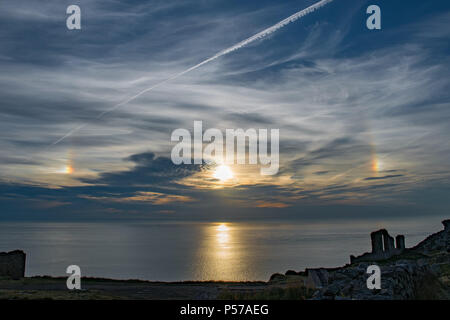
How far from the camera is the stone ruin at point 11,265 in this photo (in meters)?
30.6

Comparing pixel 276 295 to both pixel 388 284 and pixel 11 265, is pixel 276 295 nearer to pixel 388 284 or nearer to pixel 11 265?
pixel 388 284

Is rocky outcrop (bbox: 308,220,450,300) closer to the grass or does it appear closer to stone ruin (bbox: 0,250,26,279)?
the grass

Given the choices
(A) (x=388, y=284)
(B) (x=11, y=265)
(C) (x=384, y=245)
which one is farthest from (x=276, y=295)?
(C) (x=384, y=245)

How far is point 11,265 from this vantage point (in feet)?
102

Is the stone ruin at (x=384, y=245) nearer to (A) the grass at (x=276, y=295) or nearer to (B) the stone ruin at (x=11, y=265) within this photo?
(A) the grass at (x=276, y=295)

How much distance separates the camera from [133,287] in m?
26.3

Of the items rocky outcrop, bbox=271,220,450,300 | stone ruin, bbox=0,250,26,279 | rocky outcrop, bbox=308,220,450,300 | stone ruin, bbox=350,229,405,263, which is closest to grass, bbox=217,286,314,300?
rocky outcrop, bbox=271,220,450,300

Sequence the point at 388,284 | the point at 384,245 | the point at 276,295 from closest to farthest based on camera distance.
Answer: the point at 388,284
the point at 276,295
the point at 384,245
